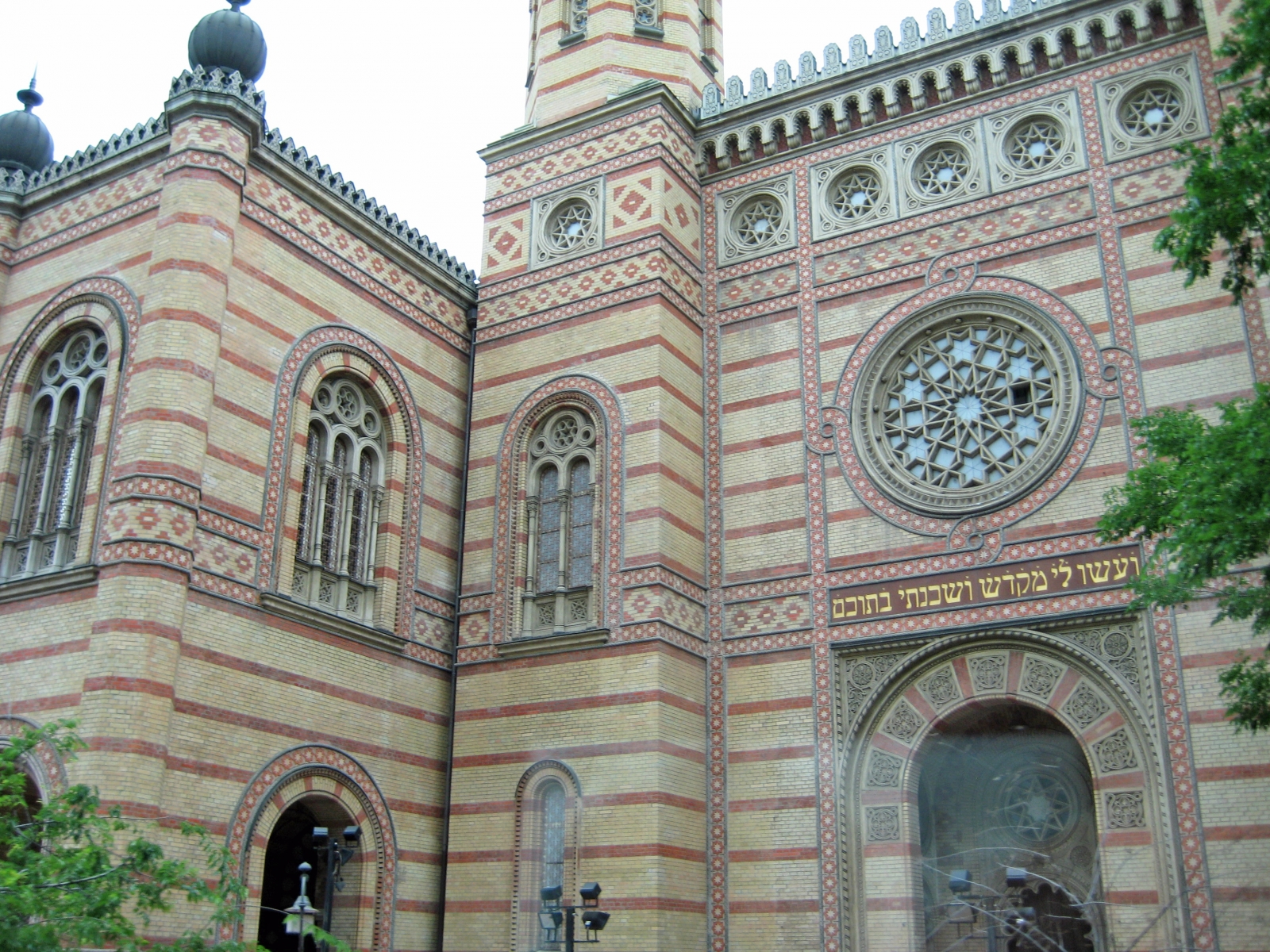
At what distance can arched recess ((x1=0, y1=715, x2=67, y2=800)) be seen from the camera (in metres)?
12.5

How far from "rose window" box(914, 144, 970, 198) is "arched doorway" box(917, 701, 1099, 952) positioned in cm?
641

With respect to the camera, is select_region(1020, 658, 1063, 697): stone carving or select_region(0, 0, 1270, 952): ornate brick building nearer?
select_region(0, 0, 1270, 952): ornate brick building

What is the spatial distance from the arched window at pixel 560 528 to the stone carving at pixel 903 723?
3628mm

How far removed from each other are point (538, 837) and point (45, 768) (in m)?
5.31

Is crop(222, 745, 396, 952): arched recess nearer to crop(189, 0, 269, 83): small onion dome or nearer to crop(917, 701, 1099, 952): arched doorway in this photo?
crop(917, 701, 1099, 952): arched doorway

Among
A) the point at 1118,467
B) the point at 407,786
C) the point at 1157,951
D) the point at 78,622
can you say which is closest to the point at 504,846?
the point at 407,786

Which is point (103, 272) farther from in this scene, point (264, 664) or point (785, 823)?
point (785, 823)

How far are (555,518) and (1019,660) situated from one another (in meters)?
5.88

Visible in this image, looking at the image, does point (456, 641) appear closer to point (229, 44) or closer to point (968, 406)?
point (968, 406)

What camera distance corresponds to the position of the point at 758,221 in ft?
58.0

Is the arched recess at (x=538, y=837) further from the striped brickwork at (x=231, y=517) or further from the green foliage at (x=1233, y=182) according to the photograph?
the green foliage at (x=1233, y=182)

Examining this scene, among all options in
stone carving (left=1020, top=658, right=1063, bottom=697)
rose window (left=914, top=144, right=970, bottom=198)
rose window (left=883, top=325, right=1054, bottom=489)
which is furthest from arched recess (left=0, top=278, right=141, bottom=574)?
stone carving (left=1020, top=658, right=1063, bottom=697)

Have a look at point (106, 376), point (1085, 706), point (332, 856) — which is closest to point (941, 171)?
point (1085, 706)

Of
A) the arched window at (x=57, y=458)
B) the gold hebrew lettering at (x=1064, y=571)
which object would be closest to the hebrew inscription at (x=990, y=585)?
the gold hebrew lettering at (x=1064, y=571)
